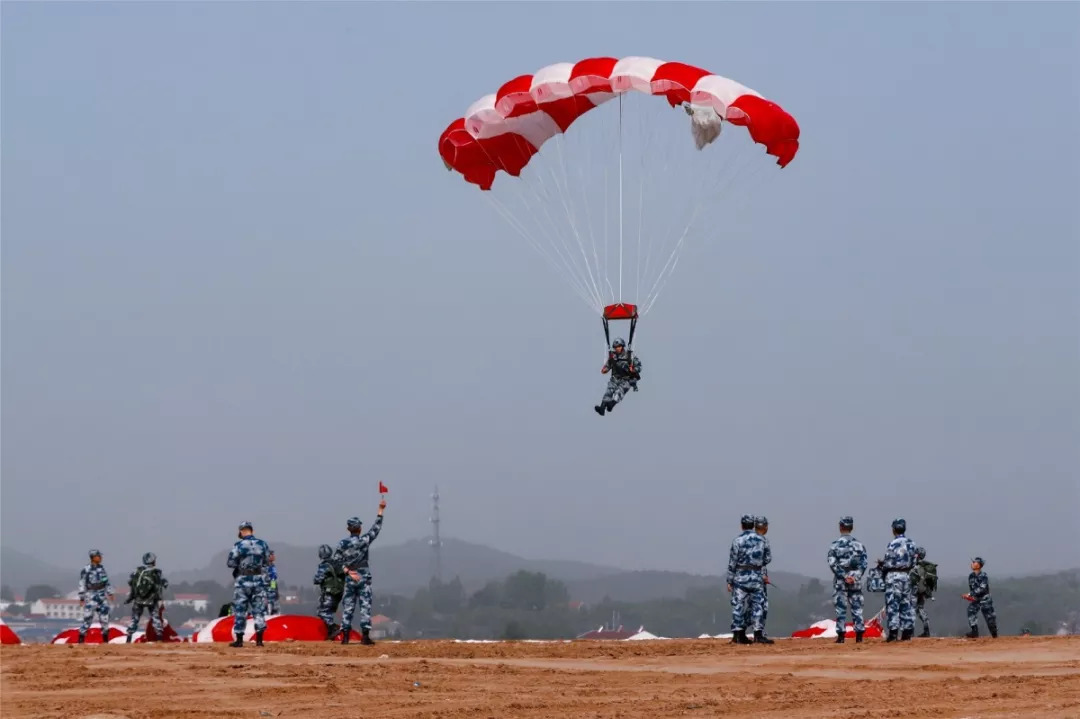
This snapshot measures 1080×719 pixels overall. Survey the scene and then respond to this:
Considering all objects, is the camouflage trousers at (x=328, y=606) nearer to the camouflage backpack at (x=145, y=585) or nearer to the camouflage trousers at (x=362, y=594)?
the camouflage trousers at (x=362, y=594)

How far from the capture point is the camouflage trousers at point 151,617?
25797mm

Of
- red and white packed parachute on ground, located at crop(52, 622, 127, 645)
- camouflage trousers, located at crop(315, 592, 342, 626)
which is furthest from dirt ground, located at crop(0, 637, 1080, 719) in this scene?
red and white packed parachute on ground, located at crop(52, 622, 127, 645)

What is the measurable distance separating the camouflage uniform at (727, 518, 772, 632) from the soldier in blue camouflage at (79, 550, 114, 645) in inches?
423

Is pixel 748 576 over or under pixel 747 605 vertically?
over

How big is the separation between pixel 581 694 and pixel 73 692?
231 inches

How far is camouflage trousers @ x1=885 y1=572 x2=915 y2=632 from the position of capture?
892 inches

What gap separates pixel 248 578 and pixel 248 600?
43 centimetres

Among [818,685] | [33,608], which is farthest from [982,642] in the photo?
[33,608]

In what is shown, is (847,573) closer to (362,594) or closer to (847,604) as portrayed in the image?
(847,604)

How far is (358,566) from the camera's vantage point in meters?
22.1

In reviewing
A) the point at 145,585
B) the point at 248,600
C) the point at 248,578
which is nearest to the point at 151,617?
the point at 145,585

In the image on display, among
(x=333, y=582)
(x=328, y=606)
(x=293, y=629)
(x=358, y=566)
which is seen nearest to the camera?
(x=358, y=566)

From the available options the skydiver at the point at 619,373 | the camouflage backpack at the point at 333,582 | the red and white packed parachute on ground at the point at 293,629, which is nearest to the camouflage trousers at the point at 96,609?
the red and white packed parachute on ground at the point at 293,629

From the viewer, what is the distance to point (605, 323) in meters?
25.5
